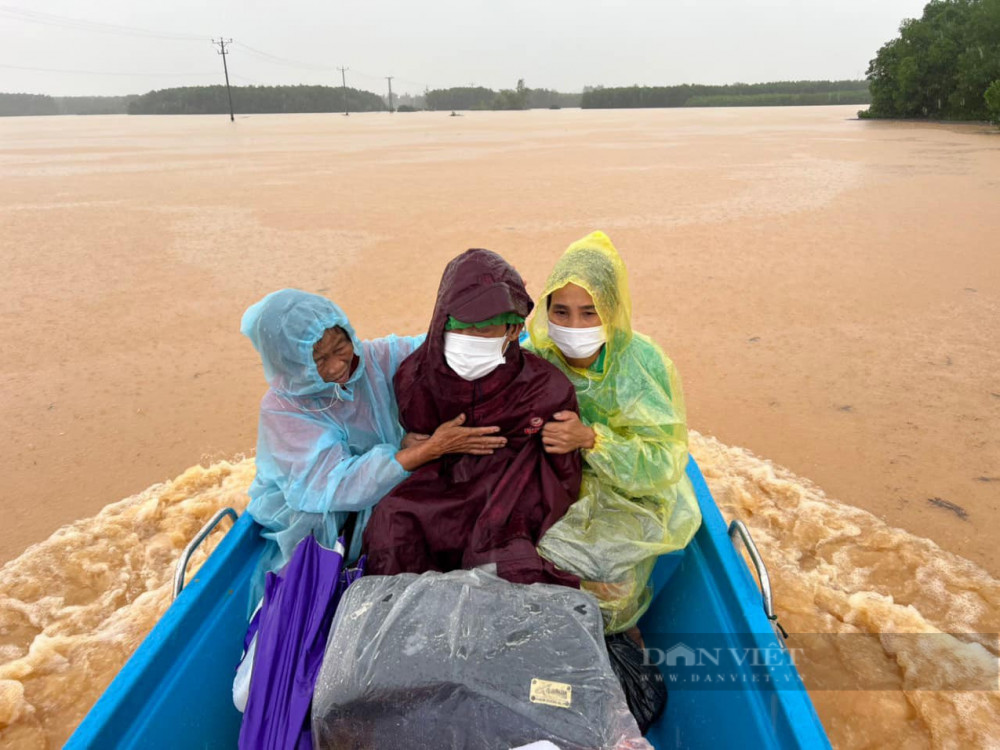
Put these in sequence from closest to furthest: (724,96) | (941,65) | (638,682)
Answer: (638,682) < (941,65) < (724,96)

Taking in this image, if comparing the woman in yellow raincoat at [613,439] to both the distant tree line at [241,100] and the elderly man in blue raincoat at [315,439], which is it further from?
the distant tree line at [241,100]

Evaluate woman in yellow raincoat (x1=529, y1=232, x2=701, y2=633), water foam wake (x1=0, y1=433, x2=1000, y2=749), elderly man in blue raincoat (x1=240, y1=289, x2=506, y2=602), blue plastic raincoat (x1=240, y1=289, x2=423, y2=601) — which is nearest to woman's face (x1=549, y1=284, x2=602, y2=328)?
woman in yellow raincoat (x1=529, y1=232, x2=701, y2=633)

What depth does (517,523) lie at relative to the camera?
1959 millimetres

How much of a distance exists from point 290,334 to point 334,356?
0.19 metres

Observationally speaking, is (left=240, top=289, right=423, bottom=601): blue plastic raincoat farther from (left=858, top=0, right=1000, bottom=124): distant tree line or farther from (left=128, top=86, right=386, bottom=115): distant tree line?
(left=128, top=86, right=386, bottom=115): distant tree line

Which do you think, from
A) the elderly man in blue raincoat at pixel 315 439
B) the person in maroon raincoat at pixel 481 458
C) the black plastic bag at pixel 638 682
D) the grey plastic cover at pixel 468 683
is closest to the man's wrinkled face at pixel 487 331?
the person in maroon raincoat at pixel 481 458

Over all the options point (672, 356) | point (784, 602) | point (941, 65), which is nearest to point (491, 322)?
point (784, 602)

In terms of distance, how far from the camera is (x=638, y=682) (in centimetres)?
185

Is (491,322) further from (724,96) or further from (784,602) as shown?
(724,96)

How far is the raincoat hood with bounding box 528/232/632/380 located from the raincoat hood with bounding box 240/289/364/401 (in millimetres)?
798

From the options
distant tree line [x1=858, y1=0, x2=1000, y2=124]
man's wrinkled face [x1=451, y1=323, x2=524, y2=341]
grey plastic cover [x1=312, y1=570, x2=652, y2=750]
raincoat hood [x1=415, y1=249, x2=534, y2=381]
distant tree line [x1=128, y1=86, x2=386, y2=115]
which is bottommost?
grey plastic cover [x1=312, y1=570, x2=652, y2=750]

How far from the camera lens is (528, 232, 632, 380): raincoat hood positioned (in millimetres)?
2107

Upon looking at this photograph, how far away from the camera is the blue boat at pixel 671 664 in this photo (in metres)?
1.48

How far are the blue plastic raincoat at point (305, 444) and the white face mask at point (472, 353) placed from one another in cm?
38
